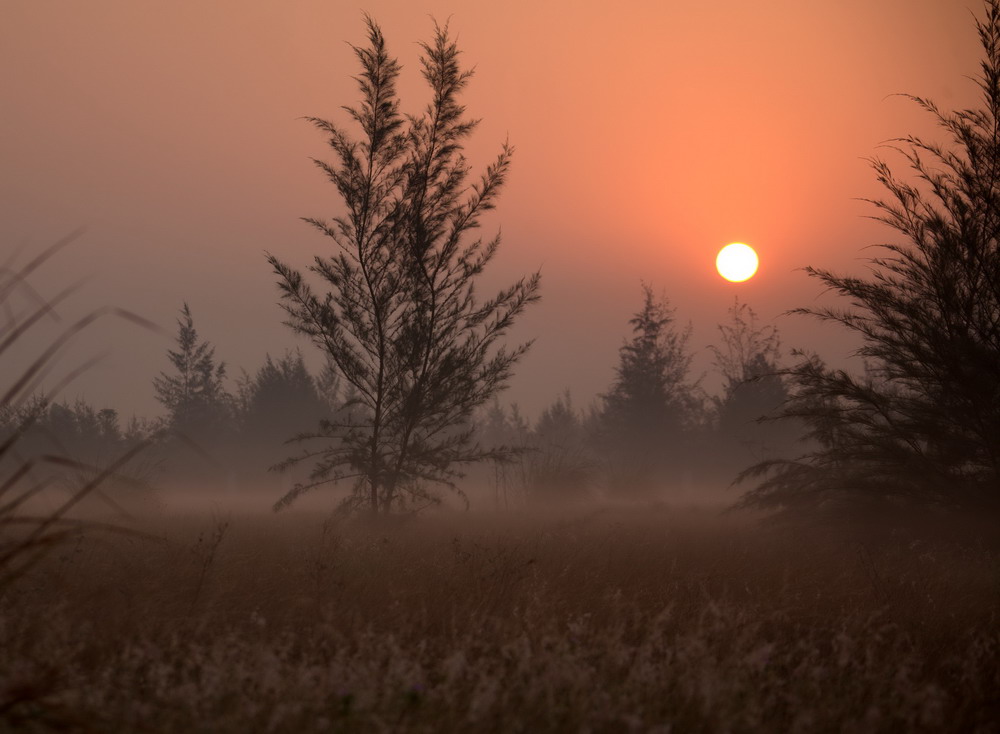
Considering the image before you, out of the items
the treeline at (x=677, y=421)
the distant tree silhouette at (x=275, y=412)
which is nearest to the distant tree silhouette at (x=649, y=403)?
the treeline at (x=677, y=421)

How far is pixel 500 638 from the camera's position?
13.9ft

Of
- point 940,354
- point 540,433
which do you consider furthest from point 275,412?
point 940,354

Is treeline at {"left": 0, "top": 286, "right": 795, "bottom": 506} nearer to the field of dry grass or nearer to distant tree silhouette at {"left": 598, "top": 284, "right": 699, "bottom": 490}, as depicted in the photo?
distant tree silhouette at {"left": 598, "top": 284, "right": 699, "bottom": 490}

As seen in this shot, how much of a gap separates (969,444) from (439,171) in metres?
8.31

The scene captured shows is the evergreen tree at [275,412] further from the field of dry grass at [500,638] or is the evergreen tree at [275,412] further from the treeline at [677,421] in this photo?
the field of dry grass at [500,638]

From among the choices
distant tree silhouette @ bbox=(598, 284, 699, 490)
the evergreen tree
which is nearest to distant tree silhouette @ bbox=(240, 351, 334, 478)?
the evergreen tree

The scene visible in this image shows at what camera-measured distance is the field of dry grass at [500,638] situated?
290 cm

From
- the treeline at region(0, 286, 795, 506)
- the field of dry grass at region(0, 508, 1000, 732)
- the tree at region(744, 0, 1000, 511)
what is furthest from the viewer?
the treeline at region(0, 286, 795, 506)

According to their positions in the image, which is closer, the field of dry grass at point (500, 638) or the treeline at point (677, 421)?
the field of dry grass at point (500, 638)

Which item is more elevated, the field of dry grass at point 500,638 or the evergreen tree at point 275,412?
the evergreen tree at point 275,412

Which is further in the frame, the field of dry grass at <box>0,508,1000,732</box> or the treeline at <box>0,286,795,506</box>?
the treeline at <box>0,286,795,506</box>

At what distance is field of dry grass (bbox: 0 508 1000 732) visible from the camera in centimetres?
290

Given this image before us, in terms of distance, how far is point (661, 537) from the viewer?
32.3ft

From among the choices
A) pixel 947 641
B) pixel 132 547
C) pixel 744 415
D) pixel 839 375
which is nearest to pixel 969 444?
pixel 839 375
